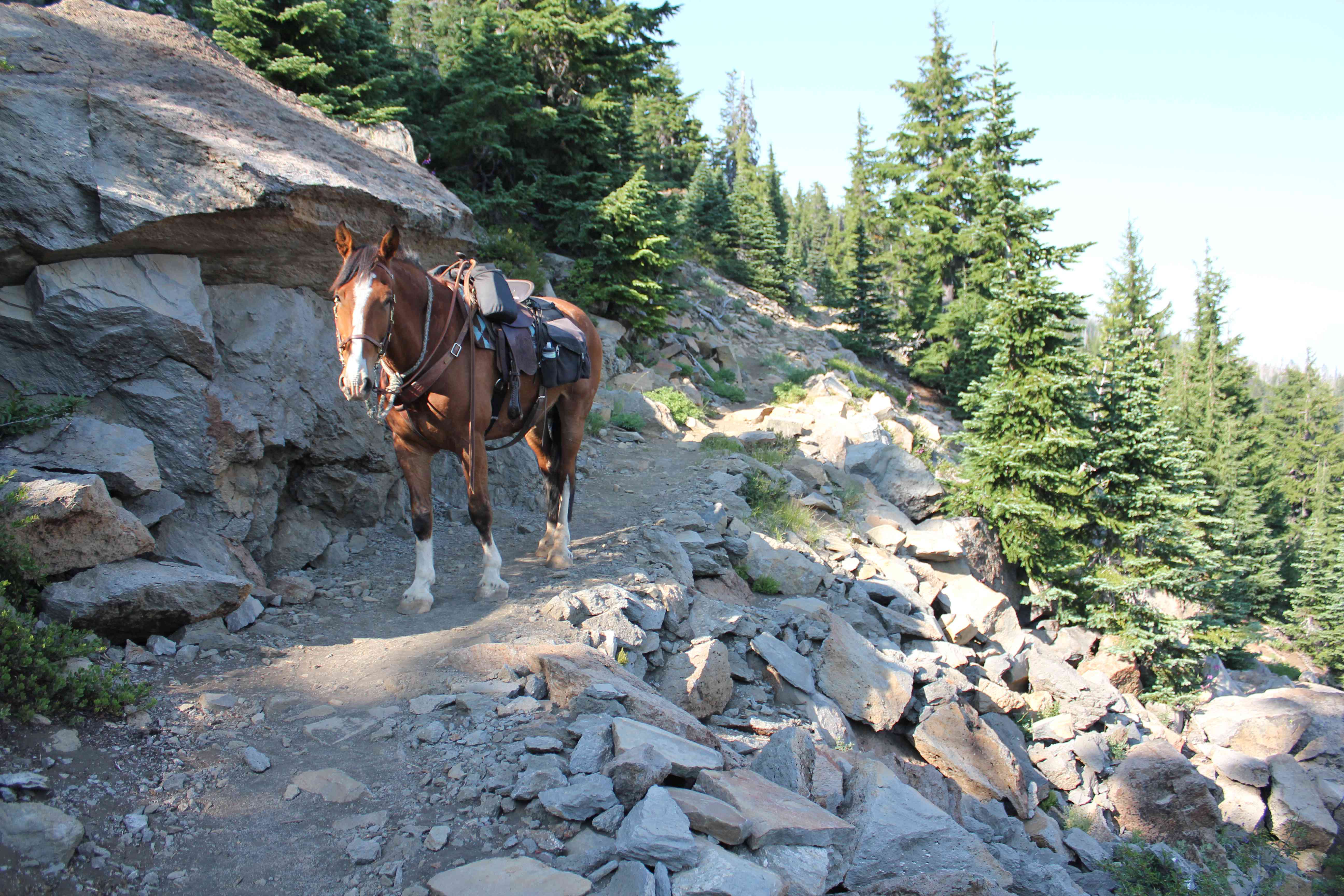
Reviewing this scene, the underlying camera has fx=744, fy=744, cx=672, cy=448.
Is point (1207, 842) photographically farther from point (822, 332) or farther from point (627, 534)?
point (822, 332)

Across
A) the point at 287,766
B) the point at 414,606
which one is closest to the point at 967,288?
the point at 414,606

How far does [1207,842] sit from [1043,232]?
15548 millimetres

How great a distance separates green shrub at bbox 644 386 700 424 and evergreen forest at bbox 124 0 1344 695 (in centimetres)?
294

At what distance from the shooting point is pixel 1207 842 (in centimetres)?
808

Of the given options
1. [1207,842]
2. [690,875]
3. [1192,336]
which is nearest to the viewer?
[690,875]

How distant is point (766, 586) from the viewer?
8391 mm

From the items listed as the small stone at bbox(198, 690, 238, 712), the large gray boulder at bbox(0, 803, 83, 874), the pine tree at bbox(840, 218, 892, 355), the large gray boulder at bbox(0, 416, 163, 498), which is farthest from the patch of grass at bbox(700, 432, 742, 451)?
the pine tree at bbox(840, 218, 892, 355)

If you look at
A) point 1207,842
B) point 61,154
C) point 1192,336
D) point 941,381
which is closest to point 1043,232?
point 941,381

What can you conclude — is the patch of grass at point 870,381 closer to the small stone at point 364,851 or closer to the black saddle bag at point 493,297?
the black saddle bag at point 493,297

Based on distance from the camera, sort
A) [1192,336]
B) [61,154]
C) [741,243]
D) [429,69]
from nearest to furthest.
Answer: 1. [61,154]
2. [429,69]
3. [1192,336]
4. [741,243]

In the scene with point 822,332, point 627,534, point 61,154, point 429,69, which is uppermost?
point 429,69

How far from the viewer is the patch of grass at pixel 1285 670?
1962 centimetres

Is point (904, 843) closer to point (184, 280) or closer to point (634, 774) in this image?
point (634, 774)

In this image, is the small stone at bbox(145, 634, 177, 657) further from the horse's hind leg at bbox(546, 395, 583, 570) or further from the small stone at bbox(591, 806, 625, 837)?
the horse's hind leg at bbox(546, 395, 583, 570)
